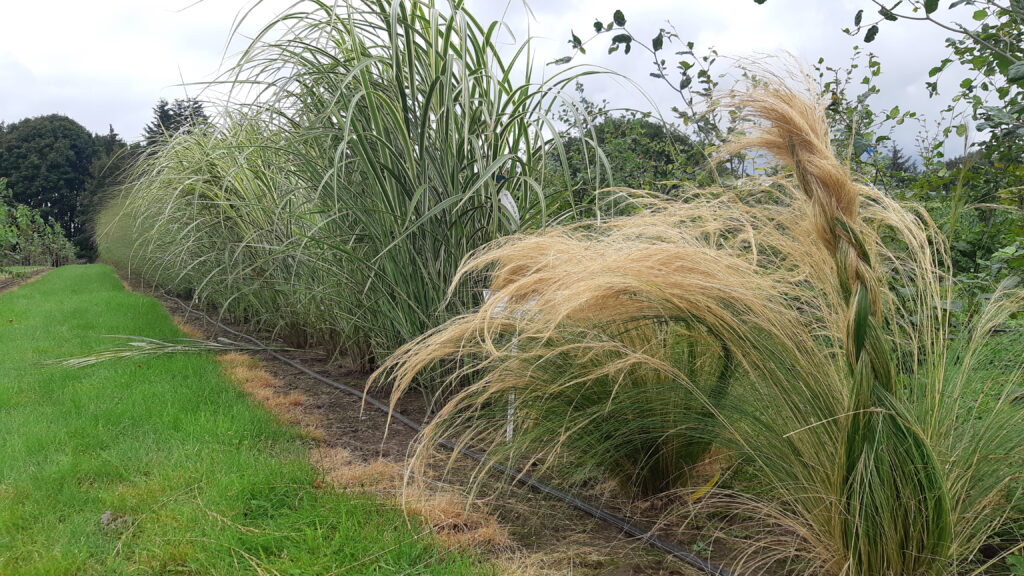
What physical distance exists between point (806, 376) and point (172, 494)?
178 centimetres

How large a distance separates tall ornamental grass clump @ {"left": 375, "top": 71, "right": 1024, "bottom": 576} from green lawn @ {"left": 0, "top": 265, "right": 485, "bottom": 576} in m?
0.34

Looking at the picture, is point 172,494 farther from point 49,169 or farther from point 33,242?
point 49,169

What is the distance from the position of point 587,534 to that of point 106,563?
120 centimetres

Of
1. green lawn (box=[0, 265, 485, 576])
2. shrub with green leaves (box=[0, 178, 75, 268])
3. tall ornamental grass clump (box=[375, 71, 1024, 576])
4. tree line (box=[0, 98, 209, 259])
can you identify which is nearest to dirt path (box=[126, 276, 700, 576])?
green lawn (box=[0, 265, 485, 576])

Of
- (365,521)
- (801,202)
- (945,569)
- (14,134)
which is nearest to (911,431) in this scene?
(945,569)

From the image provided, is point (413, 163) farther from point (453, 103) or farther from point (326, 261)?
point (326, 261)

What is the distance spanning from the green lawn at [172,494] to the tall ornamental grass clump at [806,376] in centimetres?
34

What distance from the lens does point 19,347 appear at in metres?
4.50

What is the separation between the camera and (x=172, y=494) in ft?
6.21

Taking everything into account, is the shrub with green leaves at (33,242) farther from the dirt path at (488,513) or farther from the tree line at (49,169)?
the dirt path at (488,513)

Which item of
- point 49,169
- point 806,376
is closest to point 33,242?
point 49,169

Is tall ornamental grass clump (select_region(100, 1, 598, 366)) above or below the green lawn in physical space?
above

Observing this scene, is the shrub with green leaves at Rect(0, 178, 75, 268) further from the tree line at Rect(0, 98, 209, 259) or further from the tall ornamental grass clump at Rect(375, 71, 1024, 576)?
the tall ornamental grass clump at Rect(375, 71, 1024, 576)

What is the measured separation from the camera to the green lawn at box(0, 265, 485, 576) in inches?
60.1
